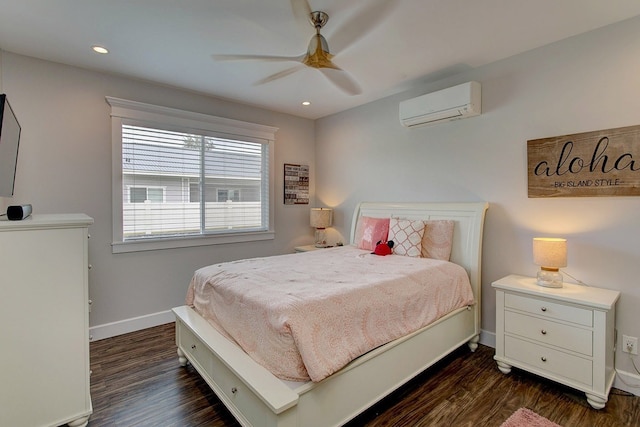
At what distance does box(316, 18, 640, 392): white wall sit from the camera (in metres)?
2.24

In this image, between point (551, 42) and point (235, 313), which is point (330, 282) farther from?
point (551, 42)

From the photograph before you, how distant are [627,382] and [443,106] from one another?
2600mm

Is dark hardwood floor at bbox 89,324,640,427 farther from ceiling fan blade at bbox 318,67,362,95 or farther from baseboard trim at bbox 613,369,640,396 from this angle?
ceiling fan blade at bbox 318,67,362,95

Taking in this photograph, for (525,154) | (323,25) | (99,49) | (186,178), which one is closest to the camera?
(323,25)

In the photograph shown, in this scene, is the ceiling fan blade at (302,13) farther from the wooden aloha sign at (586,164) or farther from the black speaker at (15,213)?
the wooden aloha sign at (586,164)

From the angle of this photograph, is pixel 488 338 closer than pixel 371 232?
Yes

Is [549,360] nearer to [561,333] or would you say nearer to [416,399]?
[561,333]

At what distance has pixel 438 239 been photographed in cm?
306

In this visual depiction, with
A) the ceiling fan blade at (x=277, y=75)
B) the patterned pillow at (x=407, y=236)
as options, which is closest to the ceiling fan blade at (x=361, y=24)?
the ceiling fan blade at (x=277, y=75)

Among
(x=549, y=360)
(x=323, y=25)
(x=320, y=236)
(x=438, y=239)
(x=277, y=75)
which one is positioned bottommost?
(x=549, y=360)

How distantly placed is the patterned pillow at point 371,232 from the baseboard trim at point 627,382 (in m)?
2.07

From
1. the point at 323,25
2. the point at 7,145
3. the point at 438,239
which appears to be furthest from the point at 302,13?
the point at 438,239

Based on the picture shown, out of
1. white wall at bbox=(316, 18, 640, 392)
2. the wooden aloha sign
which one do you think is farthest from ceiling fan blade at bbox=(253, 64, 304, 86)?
the wooden aloha sign

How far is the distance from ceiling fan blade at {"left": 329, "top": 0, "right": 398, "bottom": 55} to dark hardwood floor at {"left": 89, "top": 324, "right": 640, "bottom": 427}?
2.63 m
